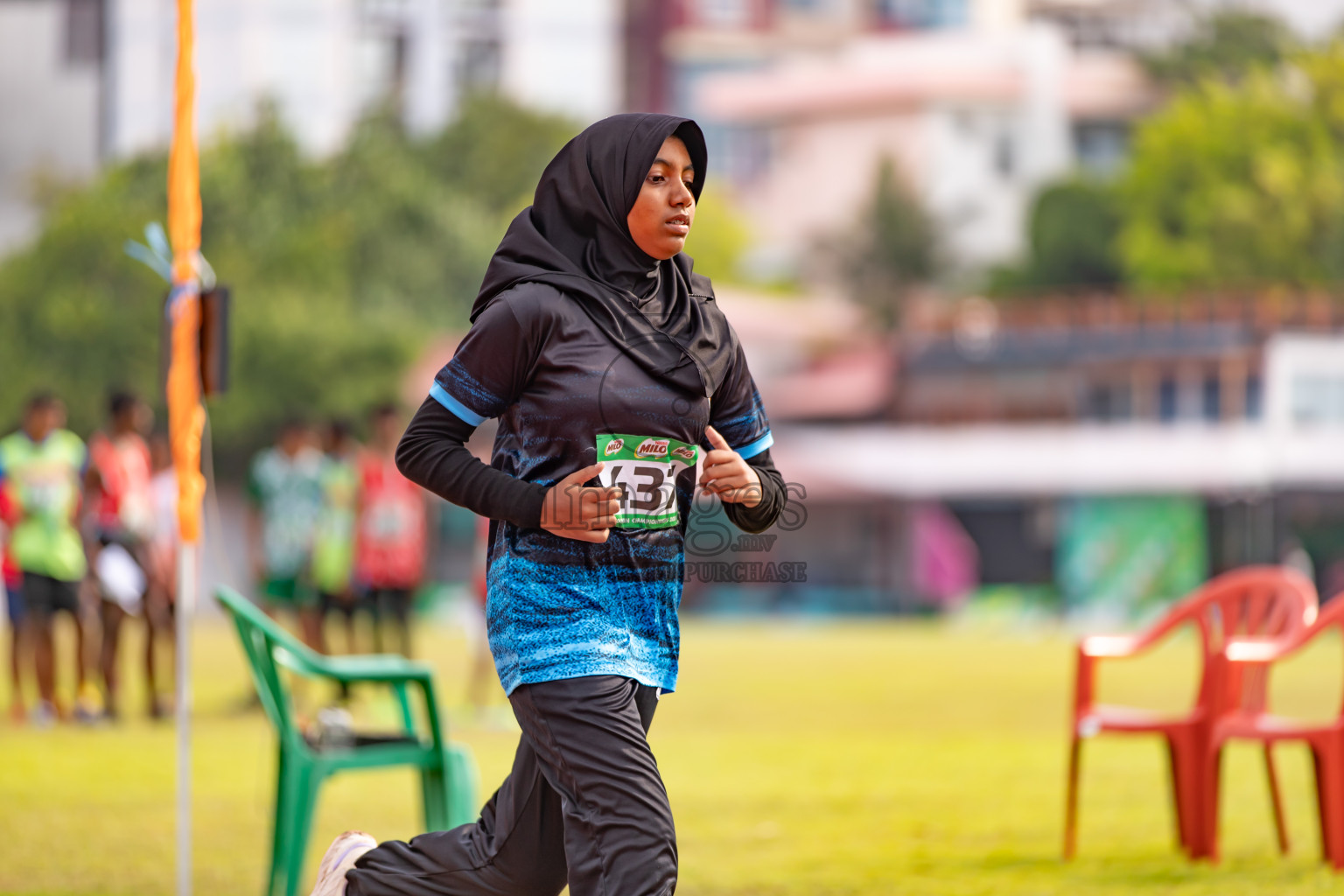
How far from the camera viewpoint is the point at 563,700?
3.99 metres

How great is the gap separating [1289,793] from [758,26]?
65709mm

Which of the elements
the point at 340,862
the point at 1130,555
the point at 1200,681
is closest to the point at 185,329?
the point at 340,862

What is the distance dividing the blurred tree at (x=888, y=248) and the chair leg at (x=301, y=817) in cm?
5229

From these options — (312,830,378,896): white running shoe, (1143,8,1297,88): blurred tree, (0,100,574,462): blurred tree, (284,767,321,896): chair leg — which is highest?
(1143,8,1297,88): blurred tree

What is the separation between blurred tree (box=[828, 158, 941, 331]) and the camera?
58125 millimetres

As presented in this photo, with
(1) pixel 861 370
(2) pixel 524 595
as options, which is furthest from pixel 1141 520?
(2) pixel 524 595

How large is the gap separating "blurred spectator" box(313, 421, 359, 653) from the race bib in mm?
9485

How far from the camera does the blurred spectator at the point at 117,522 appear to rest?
12.5 metres

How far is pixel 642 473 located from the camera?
4066mm

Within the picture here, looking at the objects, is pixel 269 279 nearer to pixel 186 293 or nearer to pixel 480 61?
pixel 480 61

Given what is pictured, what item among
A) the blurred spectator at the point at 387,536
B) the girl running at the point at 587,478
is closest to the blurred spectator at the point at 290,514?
the blurred spectator at the point at 387,536

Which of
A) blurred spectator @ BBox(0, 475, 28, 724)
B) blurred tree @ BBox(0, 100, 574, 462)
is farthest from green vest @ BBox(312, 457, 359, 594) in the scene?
blurred tree @ BBox(0, 100, 574, 462)

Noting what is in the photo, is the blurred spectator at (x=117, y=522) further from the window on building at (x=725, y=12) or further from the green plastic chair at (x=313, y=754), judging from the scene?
the window on building at (x=725, y=12)

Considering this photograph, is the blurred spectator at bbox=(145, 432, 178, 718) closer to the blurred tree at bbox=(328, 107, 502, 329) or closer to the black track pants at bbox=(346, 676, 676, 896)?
the black track pants at bbox=(346, 676, 676, 896)
